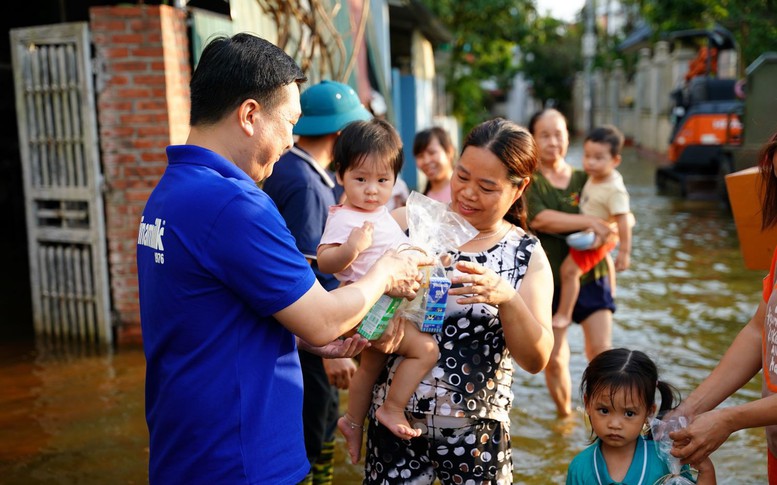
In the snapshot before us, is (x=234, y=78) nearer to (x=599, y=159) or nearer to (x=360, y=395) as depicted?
(x=360, y=395)

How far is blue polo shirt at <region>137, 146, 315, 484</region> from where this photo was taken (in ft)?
6.74

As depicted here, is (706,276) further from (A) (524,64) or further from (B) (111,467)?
(A) (524,64)

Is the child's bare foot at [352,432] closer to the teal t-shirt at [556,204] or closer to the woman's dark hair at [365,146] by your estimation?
the woman's dark hair at [365,146]

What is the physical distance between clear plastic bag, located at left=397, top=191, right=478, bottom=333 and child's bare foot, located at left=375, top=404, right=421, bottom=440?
0.96 ft

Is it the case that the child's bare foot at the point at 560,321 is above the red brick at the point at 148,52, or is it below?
below

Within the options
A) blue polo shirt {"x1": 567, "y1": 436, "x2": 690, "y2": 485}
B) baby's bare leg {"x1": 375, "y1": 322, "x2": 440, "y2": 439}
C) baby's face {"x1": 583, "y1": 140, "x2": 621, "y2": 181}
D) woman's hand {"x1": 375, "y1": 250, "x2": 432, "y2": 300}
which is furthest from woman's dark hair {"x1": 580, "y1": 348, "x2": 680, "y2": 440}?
baby's face {"x1": 583, "y1": 140, "x2": 621, "y2": 181}

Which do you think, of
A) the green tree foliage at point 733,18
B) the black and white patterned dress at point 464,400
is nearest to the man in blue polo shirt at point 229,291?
the black and white patterned dress at point 464,400

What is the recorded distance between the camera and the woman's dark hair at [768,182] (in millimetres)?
2583

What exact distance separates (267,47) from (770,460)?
1999mm

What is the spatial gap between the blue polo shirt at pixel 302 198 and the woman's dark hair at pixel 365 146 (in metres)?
0.47

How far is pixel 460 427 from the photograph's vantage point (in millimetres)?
2689

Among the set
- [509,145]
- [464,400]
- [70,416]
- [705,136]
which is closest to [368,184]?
[509,145]

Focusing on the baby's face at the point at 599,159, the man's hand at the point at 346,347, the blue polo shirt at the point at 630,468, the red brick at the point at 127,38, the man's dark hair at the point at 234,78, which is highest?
the red brick at the point at 127,38

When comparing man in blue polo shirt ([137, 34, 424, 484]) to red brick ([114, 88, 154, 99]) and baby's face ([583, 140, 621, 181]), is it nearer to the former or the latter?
baby's face ([583, 140, 621, 181])
